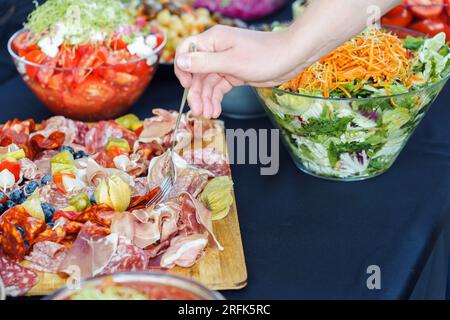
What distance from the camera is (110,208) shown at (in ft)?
3.78

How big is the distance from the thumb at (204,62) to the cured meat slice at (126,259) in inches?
12.9

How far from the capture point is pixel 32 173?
1.29 meters

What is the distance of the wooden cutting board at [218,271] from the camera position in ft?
3.39

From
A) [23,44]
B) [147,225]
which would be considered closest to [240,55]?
[147,225]

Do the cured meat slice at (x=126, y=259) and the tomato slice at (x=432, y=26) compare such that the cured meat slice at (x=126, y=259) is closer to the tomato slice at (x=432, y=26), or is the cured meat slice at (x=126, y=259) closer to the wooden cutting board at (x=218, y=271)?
the wooden cutting board at (x=218, y=271)

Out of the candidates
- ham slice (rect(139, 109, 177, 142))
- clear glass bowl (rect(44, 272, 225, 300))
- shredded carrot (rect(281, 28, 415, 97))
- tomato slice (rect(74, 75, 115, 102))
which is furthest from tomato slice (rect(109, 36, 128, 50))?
clear glass bowl (rect(44, 272, 225, 300))

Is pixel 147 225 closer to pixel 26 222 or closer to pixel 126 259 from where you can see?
pixel 126 259

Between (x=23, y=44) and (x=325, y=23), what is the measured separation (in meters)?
0.85

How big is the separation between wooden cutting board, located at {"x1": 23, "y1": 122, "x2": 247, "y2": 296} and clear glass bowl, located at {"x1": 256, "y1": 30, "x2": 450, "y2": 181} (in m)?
0.28

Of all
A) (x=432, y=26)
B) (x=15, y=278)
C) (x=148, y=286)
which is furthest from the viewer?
(x=432, y=26)

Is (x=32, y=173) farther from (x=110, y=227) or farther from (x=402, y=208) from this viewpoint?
(x=402, y=208)

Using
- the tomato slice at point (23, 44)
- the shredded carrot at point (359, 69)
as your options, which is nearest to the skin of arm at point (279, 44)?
the shredded carrot at point (359, 69)
